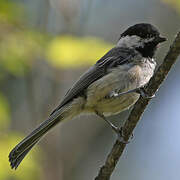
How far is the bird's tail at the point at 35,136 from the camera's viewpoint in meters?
3.67

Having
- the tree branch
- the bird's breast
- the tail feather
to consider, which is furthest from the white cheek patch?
the tree branch

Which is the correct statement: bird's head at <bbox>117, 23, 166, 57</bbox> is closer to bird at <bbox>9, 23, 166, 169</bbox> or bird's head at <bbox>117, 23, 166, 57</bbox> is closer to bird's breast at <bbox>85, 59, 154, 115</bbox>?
bird at <bbox>9, 23, 166, 169</bbox>

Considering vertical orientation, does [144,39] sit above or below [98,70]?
above

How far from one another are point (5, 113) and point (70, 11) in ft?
3.70

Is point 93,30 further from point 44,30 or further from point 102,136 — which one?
point 44,30

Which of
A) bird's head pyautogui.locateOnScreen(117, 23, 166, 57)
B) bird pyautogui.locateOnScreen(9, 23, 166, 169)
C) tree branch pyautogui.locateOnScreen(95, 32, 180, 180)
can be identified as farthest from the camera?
bird's head pyautogui.locateOnScreen(117, 23, 166, 57)

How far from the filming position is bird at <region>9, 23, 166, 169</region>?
13.2ft

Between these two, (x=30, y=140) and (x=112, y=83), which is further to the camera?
(x=112, y=83)

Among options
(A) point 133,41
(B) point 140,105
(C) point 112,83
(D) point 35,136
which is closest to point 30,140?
(D) point 35,136

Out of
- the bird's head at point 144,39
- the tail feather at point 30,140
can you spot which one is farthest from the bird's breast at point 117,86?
the tail feather at point 30,140

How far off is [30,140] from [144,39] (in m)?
1.47

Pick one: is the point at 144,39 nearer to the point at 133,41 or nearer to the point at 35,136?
the point at 133,41

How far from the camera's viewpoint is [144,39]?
4.30 meters

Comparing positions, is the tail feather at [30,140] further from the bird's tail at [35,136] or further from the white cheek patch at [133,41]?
the white cheek patch at [133,41]
